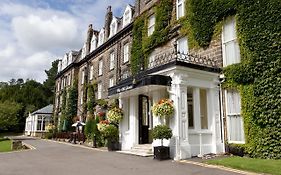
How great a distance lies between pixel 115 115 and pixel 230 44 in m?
7.25

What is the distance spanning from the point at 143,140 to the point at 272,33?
879 cm

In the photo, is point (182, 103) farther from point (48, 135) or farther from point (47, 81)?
point (47, 81)

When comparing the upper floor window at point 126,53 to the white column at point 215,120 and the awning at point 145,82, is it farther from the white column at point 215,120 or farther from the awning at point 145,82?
the white column at point 215,120

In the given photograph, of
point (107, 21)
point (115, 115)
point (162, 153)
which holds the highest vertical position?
point (107, 21)

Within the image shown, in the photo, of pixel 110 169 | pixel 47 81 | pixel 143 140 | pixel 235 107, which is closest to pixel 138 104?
pixel 143 140

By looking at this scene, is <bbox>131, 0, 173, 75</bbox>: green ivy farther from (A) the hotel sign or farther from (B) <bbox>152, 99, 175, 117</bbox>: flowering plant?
(B) <bbox>152, 99, 175, 117</bbox>: flowering plant

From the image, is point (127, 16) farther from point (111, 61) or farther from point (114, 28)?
point (111, 61)

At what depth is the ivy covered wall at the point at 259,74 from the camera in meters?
11.1

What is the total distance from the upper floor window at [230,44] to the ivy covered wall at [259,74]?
2.09 ft

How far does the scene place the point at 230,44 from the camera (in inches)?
547

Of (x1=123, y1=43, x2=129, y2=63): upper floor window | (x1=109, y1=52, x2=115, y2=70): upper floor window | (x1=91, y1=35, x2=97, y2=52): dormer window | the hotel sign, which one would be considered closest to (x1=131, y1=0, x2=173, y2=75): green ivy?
(x1=123, y1=43, x2=129, y2=63): upper floor window

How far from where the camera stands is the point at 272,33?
37.9ft

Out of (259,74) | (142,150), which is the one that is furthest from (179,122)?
(259,74)

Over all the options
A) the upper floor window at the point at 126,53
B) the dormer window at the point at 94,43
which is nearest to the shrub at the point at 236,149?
the upper floor window at the point at 126,53
